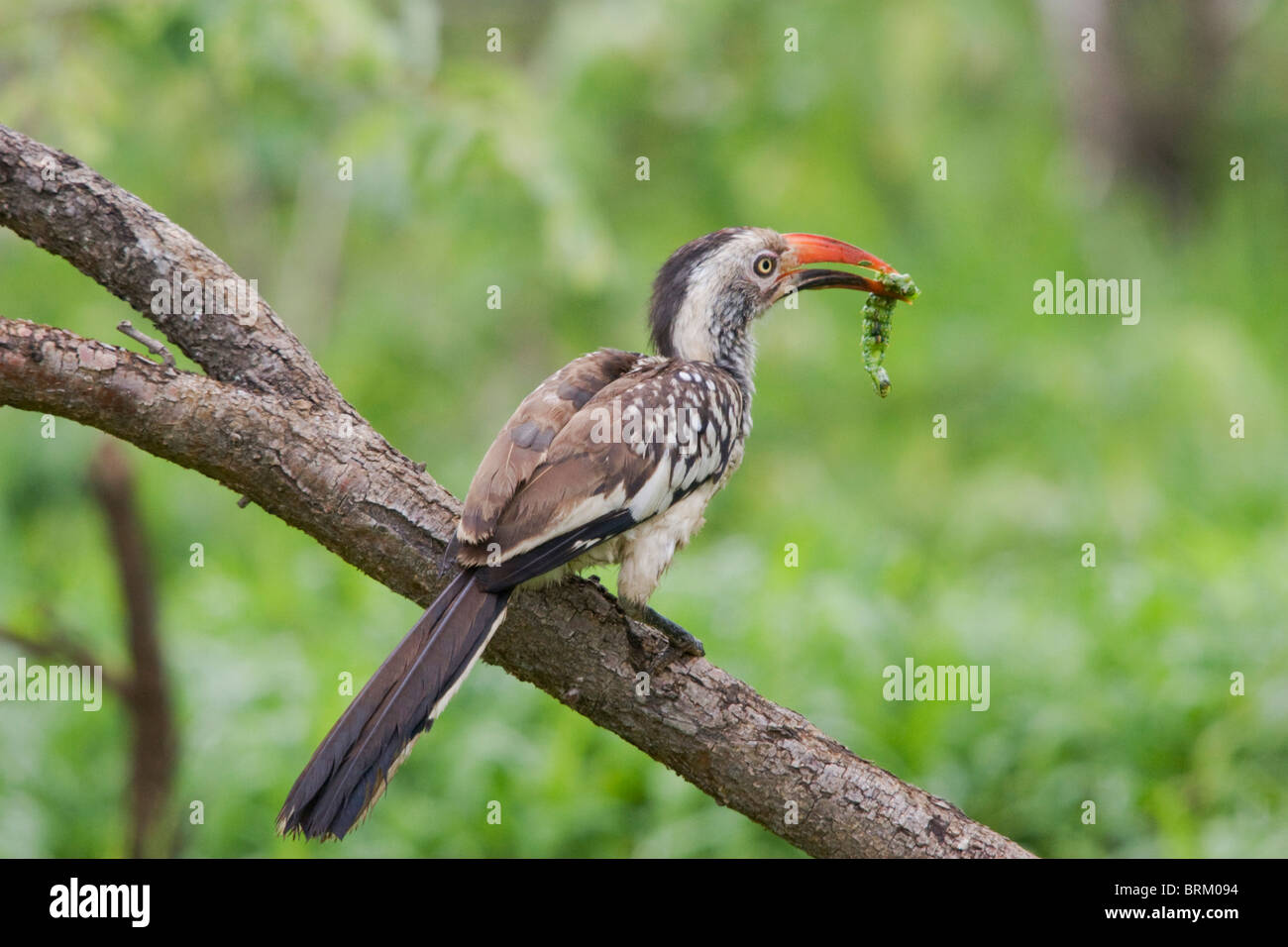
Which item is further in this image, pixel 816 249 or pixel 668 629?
pixel 816 249

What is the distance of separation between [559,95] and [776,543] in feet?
9.19

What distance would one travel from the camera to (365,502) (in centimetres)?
279

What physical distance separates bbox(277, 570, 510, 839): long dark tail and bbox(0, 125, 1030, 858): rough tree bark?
185 mm

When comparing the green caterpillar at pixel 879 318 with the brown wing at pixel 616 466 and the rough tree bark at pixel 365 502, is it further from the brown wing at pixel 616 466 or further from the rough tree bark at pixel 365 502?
the rough tree bark at pixel 365 502

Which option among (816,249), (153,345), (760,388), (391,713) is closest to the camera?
(391,713)

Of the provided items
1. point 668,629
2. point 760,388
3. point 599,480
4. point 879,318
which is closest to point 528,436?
point 599,480

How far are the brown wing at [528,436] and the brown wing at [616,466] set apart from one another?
0.08ft

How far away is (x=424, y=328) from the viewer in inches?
306

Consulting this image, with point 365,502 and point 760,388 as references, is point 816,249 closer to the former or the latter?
point 365,502

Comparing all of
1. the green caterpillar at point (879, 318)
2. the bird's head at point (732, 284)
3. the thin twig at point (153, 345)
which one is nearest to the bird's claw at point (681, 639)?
the bird's head at point (732, 284)

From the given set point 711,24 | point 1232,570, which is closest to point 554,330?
point 711,24

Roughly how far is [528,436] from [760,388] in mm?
5018

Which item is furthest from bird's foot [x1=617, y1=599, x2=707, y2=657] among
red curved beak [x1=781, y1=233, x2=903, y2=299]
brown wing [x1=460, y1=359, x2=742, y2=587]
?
red curved beak [x1=781, y1=233, x2=903, y2=299]

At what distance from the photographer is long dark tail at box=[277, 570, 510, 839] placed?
2.51 meters
